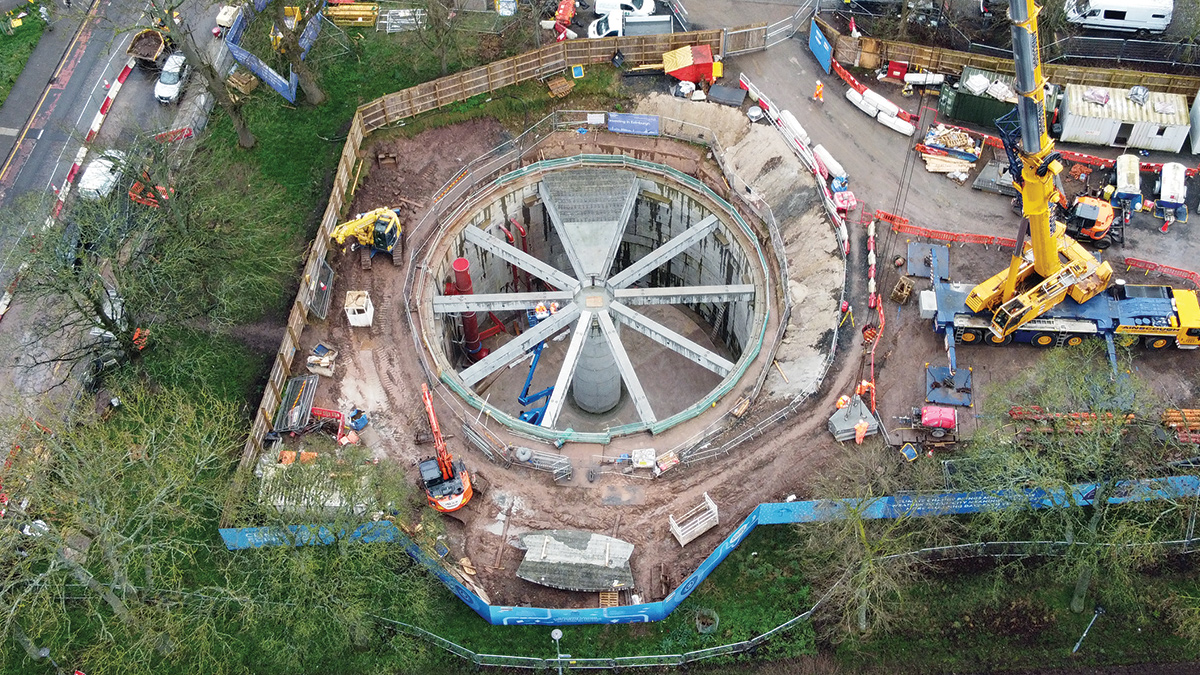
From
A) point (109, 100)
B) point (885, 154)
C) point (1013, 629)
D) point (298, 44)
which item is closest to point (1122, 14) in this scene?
point (885, 154)

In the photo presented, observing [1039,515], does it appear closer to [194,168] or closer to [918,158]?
[918,158]

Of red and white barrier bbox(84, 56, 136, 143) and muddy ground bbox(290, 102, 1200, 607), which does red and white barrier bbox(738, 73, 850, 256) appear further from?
red and white barrier bbox(84, 56, 136, 143)

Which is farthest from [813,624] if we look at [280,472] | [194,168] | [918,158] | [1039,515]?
[194,168]

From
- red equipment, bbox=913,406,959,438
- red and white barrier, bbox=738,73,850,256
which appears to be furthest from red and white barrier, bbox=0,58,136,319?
red equipment, bbox=913,406,959,438

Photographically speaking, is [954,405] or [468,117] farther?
[468,117]

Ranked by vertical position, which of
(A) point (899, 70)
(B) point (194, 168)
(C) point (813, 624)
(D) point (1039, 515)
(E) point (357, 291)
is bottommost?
(C) point (813, 624)

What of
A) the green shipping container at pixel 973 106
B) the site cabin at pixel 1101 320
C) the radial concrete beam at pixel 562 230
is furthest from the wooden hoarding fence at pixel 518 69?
the site cabin at pixel 1101 320
